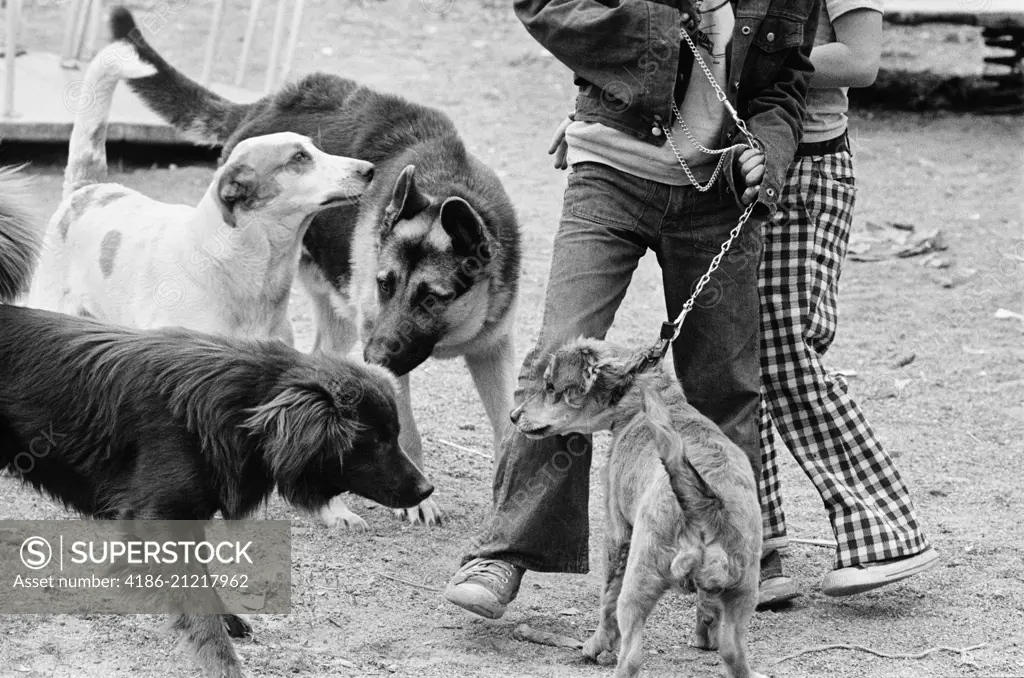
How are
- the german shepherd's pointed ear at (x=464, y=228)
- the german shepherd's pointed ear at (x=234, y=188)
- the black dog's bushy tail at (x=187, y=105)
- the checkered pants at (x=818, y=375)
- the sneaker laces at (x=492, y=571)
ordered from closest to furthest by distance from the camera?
the sneaker laces at (x=492, y=571) → the checkered pants at (x=818, y=375) → the german shepherd's pointed ear at (x=234, y=188) → the german shepherd's pointed ear at (x=464, y=228) → the black dog's bushy tail at (x=187, y=105)

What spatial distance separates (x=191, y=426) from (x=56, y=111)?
6940 millimetres

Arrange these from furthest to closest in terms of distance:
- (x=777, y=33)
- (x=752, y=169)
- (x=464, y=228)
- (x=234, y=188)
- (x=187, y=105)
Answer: (x=187, y=105)
(x=464, y=228)
(x=234, y=188)
(x=777, y=33)
(x=752, y=169)

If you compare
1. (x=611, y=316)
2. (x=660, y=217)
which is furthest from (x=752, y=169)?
(x=611, y=316)

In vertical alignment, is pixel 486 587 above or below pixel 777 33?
below

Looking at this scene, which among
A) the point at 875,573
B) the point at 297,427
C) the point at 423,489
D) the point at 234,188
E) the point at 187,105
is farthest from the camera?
the point at 187,105

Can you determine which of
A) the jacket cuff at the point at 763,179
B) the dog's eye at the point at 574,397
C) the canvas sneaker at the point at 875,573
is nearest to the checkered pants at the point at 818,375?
the canvas sneaker at the point at 875,573

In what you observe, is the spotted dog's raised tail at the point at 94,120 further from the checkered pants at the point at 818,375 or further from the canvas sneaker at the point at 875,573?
the canvas sneaker at the point at 875,573

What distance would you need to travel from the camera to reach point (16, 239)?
3.83 metres

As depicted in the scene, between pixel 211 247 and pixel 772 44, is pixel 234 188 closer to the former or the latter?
pixel 211 247

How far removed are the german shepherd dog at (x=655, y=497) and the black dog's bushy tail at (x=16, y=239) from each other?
1.60 metres

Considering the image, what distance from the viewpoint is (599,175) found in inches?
152

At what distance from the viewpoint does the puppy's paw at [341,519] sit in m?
4.93

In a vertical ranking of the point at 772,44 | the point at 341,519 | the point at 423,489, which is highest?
the point at 772,44

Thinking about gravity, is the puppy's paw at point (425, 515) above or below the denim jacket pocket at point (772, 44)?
below
